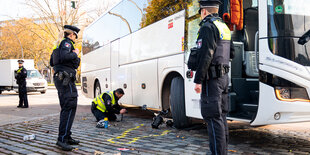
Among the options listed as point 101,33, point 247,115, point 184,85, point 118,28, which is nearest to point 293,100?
point 247,115

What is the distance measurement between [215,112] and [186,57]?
2389mm

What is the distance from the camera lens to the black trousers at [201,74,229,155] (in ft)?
11.1

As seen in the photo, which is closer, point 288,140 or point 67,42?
point 67,42

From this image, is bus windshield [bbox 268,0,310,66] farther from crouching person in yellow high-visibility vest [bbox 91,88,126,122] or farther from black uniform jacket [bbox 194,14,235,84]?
crouching person in yellow high-visibility vest [bbox 91,88,126,122]

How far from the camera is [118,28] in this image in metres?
9.59

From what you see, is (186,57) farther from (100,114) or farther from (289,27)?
(100,114)

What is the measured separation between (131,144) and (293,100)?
8.42ft

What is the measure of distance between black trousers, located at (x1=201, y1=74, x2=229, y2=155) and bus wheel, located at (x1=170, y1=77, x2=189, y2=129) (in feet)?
7.64

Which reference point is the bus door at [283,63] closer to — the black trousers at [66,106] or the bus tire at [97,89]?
the black trousers at [66,106]

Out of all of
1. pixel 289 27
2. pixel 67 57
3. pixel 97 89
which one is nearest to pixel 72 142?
pixel 67 57

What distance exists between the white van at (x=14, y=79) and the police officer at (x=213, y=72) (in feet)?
68.2

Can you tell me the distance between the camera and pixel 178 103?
5.88 metres

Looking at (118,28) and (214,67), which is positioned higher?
(118,28)

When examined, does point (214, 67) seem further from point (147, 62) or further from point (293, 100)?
point (147, 62)
